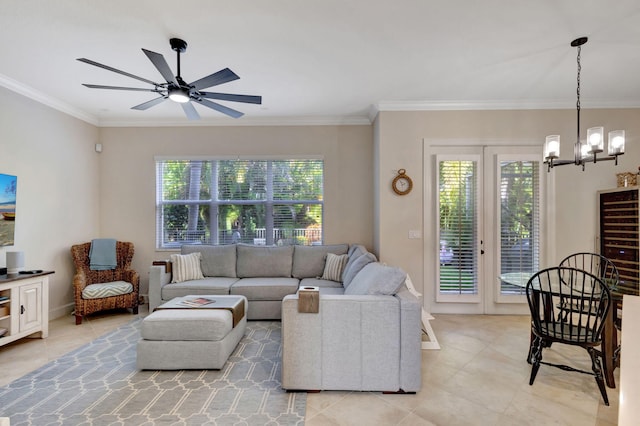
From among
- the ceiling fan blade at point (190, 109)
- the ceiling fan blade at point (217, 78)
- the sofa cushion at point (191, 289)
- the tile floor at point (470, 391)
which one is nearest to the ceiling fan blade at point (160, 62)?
the ceiling fan blade at point (217, 78)

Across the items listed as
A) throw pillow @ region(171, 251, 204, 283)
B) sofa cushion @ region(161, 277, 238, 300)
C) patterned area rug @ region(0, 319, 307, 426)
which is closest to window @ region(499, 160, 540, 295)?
patterned area rug @ region(0, 319, 307, 426)

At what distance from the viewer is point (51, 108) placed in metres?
4.18

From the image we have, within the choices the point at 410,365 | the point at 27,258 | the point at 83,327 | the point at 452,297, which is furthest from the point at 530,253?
the point at 27,258

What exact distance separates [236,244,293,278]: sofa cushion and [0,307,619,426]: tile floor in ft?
6.02

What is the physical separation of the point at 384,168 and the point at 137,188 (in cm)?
387

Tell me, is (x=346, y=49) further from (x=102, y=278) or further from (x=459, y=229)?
(x=102, y=278)

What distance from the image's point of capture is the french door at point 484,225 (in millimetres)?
4227

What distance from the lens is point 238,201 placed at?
16.6 ft

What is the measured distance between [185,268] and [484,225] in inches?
163

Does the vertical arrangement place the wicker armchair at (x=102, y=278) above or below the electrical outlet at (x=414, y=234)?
below

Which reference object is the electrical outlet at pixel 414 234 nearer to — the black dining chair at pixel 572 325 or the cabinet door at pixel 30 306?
the black dining chair at pixel 572 325

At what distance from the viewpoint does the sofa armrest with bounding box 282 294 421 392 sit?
242 centimetres

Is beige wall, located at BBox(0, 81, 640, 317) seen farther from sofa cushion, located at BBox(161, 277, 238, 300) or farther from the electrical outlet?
sofa cushion, located at BBox(161, 277, 238, 300)

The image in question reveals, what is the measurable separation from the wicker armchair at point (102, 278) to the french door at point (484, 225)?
4108 millimetres
